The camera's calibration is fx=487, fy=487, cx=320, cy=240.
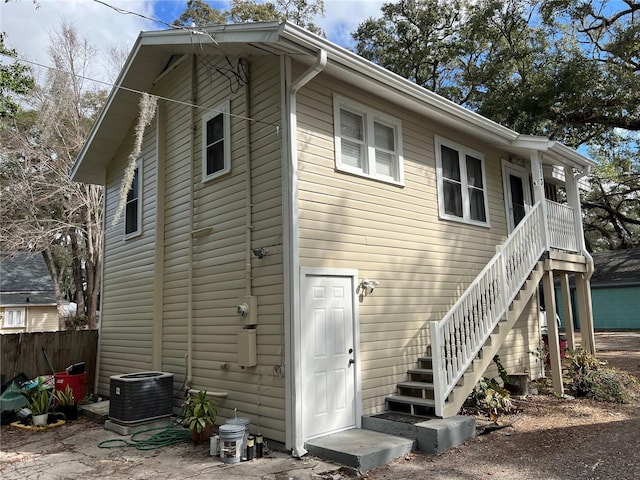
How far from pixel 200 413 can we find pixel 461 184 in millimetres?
6256

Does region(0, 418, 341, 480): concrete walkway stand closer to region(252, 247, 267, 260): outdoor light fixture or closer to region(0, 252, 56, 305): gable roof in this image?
region(252, 247, 267, 260): outdoor light fixture

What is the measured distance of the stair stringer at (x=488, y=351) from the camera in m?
6.82

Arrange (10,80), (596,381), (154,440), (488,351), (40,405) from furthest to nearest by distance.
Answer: (10,80) → (596,381) → (40,405) → (488,351) → (154,440)

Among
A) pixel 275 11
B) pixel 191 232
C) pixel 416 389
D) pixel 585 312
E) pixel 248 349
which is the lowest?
pixel 416 389

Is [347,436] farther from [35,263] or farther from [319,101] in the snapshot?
→ [35,263]

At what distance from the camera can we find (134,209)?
1013 cm

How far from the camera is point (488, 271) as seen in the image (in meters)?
7.83

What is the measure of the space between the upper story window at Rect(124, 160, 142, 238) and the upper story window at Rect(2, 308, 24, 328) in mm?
15366

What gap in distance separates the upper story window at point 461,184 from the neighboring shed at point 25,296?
1935cm

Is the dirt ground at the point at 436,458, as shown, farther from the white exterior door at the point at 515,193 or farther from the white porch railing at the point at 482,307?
the white exterior door at the point at 515,193

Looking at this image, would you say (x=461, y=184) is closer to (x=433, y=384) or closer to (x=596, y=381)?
(x=433, y=384)

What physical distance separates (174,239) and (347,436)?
4.60 meters

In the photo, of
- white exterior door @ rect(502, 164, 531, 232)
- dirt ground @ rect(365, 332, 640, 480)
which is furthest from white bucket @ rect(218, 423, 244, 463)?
white exterior door @ rect(502, 164, 531, 232)

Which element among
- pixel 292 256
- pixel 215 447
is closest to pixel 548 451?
pixel 292 256
